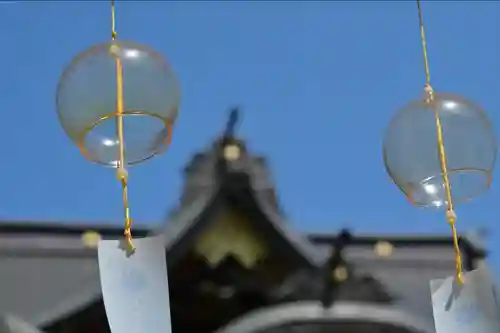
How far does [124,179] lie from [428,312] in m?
4.19

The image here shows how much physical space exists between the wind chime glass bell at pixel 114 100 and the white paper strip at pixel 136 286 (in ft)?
1.15

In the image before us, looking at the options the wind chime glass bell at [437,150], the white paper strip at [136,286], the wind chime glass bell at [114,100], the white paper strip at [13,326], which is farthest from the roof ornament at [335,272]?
the white paper strip at [136,286]

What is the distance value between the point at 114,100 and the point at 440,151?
80 centimetres

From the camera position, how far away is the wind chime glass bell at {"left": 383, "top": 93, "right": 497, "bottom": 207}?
2.38 metres

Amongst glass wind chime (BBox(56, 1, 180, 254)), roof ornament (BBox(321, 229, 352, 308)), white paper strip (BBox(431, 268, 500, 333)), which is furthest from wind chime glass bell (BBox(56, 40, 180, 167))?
roof ornament (BBox(321, 229, 352, 308))

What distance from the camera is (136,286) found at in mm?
1951

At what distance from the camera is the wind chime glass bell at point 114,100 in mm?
2227

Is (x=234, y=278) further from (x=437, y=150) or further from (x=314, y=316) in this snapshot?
(x=437, y=150)

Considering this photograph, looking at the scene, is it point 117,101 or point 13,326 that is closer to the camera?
point 117,101

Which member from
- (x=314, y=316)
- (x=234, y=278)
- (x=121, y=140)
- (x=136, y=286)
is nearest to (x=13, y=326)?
(x=314, y=316)

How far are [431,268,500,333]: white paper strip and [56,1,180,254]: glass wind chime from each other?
75 centimetres

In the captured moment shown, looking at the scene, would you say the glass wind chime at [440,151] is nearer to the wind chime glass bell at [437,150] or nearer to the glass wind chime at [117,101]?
the wind chime glass bell at [437,150]

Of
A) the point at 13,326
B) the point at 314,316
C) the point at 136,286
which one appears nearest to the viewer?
the point at 136,286

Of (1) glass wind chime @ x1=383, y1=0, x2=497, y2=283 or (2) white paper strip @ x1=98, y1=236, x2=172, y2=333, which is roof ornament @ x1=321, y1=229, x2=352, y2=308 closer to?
(1) glass wind chime @ x1=383, y1=0, x2=497, y2=283
